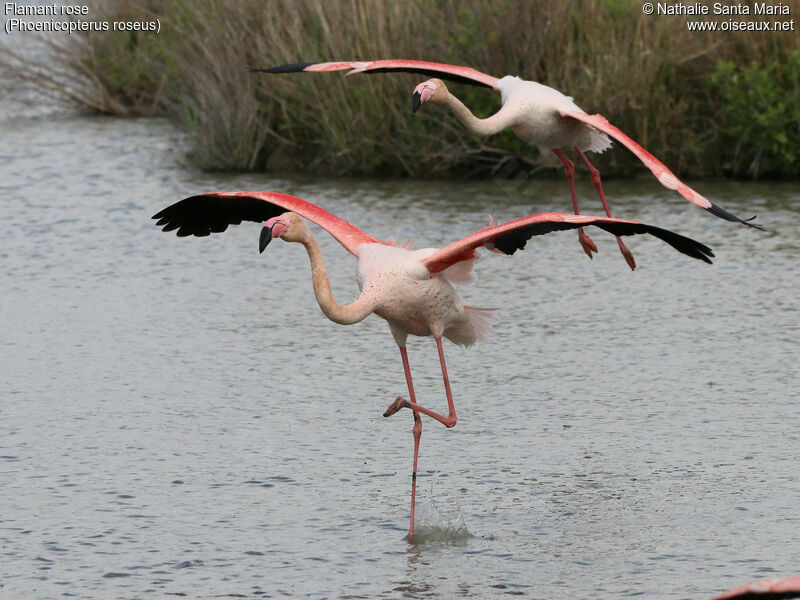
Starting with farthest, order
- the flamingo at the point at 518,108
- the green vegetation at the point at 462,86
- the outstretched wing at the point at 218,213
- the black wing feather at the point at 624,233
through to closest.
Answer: the green vegetation at the point at 462,86 → the flamingo at the point at 518,108 → the outstretched wing at the point at 218,213 → the black wing feather at the point at 624,233

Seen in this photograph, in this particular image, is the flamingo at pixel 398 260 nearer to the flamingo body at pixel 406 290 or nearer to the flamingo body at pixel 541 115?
the flamingo body at pixel 406 290

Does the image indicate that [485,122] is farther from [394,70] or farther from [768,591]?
[768,591]

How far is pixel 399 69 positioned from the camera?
26.1 ft

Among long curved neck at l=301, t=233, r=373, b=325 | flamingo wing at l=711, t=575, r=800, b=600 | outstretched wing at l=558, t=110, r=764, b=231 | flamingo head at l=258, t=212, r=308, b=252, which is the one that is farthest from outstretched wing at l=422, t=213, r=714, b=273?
flamingo wing at l=711, t=575, r=800, b=600

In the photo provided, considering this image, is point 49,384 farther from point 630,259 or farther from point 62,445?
point 630,259

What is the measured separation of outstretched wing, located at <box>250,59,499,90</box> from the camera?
7.96 meters

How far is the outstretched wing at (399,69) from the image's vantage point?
7961 mm

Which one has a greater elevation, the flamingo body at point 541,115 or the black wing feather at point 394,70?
the black wing feather at point 394,70

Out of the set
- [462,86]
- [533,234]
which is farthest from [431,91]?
[462,86]

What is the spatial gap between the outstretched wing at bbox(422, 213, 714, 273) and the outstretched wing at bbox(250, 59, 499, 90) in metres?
1.57

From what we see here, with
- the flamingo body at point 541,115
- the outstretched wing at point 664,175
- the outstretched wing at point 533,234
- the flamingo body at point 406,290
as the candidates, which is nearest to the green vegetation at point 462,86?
the flamingo body at point 541,115

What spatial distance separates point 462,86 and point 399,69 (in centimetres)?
672

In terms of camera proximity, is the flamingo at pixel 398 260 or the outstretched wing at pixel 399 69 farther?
the outstretched wing at pixel 399 69

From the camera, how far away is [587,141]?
877 centimetres
